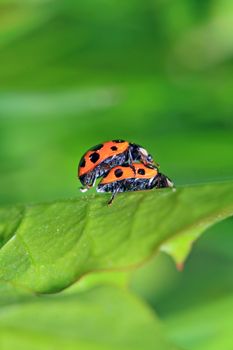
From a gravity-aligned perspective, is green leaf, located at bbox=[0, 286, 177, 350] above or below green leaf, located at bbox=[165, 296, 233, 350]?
above

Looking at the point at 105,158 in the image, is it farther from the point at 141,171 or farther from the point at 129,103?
the point at 129,103

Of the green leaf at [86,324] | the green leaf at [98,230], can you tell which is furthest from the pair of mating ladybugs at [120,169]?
the green leaf at [86,324]

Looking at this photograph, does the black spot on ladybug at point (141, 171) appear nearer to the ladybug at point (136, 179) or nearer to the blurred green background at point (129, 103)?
the ladybug at point (136, 179)

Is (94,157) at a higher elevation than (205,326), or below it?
higher

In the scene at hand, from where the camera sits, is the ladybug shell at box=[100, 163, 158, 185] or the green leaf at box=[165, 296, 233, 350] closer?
the ladybug shell at box=[100, 163, 158, 185]

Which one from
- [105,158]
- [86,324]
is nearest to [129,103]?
[105,158]

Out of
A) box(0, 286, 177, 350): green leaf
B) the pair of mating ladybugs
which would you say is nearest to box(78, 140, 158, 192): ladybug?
the pair of mating ladybugs

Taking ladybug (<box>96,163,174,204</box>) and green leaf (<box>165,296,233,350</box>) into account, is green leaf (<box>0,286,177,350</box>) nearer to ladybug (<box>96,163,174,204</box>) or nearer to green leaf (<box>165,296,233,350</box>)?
ladybug (<box>96,163,174,204</box>)
